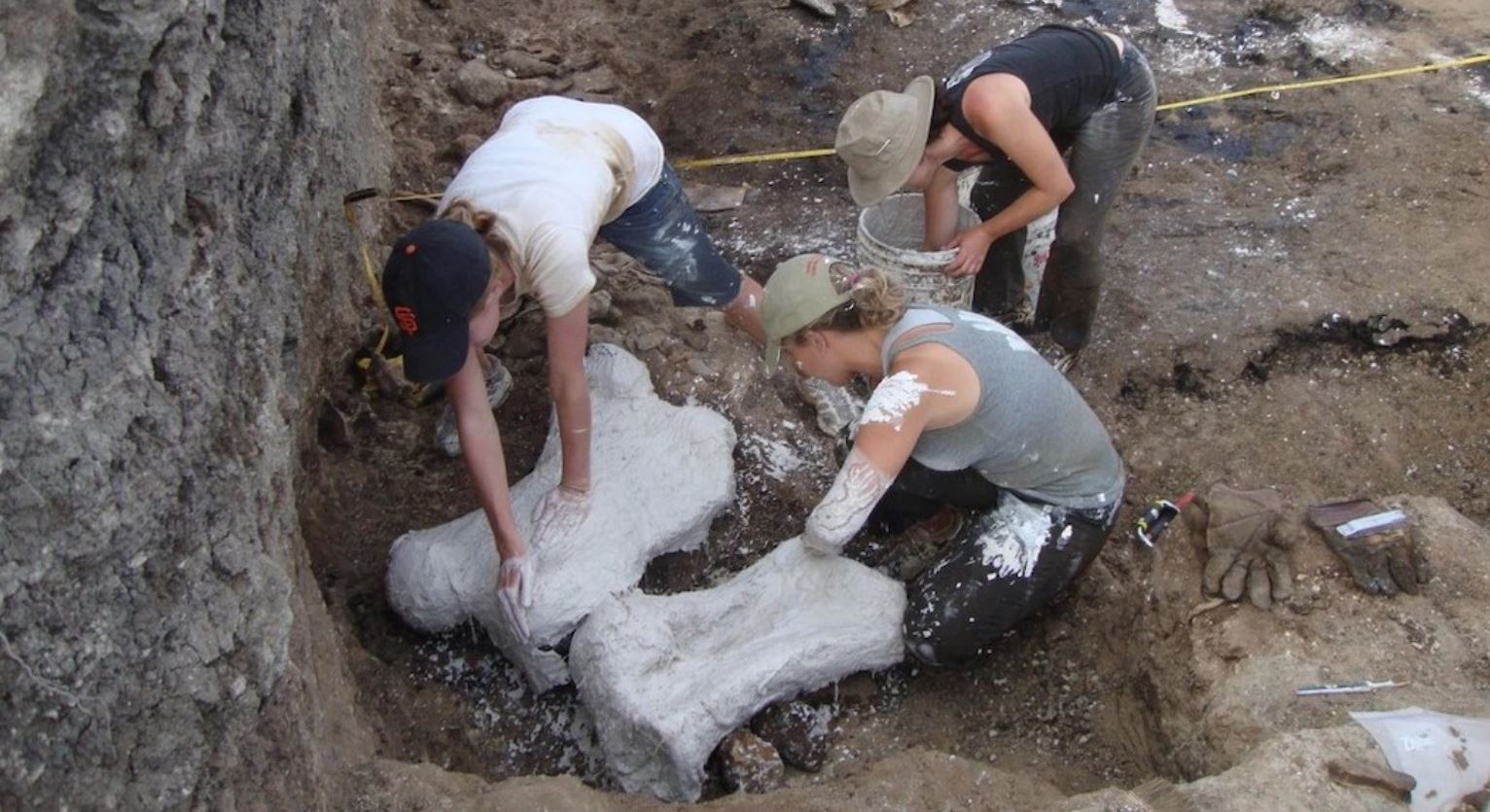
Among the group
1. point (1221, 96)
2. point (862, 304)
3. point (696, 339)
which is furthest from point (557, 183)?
point (1221, 96)

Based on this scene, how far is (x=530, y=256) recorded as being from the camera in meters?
3.00

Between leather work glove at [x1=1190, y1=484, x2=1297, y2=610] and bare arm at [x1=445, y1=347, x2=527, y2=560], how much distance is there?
190 cm

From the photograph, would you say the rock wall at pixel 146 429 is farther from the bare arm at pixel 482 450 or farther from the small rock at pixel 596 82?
the small rock at pixel 596 82

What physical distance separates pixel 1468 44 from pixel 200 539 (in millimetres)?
6270

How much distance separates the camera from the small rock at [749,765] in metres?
3.10

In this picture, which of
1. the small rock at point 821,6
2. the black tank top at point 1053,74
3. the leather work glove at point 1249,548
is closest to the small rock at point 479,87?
the small rock at point 821,6

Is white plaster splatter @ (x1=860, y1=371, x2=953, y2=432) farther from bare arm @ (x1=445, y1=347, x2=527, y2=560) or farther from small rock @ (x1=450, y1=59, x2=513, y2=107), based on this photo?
small rock @ (x1=450, y1=59, x2=513, y2=107)

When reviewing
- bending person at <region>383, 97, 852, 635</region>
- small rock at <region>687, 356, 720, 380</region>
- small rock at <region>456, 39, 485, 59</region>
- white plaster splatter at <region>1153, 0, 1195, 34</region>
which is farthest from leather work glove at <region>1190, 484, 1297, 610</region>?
small rock at <region>456, 39, 485, 59</region>

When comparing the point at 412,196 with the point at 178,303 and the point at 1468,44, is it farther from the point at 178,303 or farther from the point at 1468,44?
the point at 1468,44

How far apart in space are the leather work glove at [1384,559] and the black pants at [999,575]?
0.60 metres

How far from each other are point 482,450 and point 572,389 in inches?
11.6

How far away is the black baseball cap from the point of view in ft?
8.82

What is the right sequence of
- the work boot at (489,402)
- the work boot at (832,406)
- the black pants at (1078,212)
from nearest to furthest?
the work boot at (489,402)
the black pants at (1078,212)
the work boot at (832,406)

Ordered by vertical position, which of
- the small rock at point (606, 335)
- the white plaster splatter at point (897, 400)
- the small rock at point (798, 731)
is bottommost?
the small rock at point (798, 731)
